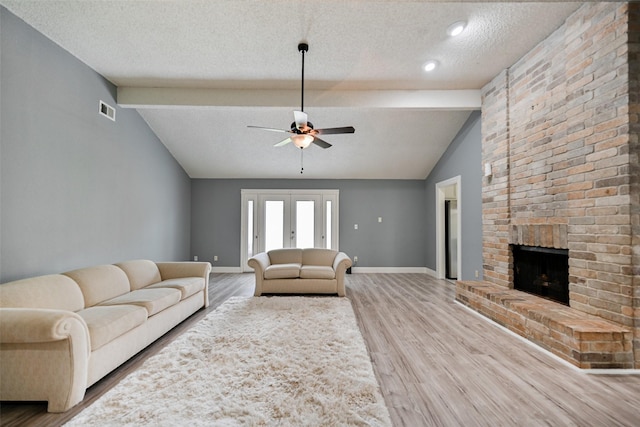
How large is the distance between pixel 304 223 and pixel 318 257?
195cm

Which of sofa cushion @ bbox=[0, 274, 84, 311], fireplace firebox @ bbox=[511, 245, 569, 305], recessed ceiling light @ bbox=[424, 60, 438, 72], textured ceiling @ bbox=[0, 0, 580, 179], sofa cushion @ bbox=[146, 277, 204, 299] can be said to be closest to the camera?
sofa cushion @ bbox=[0, 274, 84, 311]

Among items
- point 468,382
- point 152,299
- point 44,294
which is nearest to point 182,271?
point 152,299

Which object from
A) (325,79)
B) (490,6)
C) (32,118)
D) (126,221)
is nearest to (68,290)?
(32,118)

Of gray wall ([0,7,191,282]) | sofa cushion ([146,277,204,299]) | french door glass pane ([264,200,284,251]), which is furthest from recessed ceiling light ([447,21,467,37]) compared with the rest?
french door glass pane ([264,200,284,251])

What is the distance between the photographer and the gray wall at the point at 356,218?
7.23 m

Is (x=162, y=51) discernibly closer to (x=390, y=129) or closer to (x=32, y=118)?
(x=32, y=118)

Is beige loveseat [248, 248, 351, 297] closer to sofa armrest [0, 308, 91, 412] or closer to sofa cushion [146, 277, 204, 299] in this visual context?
sofa cushion [146, 277, 204, 299]

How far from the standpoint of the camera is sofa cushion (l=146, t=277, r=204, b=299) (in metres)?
3.49

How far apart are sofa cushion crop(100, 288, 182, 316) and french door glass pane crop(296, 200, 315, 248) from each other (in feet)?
13.4

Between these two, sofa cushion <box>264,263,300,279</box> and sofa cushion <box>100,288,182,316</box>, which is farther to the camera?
sofa cushion <box>264,263,300,279</box>

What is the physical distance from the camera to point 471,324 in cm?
340

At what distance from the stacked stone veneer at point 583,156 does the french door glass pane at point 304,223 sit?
4321 mm

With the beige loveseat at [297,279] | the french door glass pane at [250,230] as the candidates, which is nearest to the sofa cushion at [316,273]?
the beige loveseat at [297,279]

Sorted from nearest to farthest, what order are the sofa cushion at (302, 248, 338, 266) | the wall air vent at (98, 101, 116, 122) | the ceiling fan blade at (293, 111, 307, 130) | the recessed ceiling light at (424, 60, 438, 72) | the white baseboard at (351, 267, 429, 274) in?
the ceiling fan blade at (293, 111, 307, 130), the recessed ceiling light at (424, 60, 438, 72), the wall air vent at (98, 101, 116, 122), the sofa cushion at (302, 248, 338, 266), the white baseboard at (351, 267, 429, 274)
